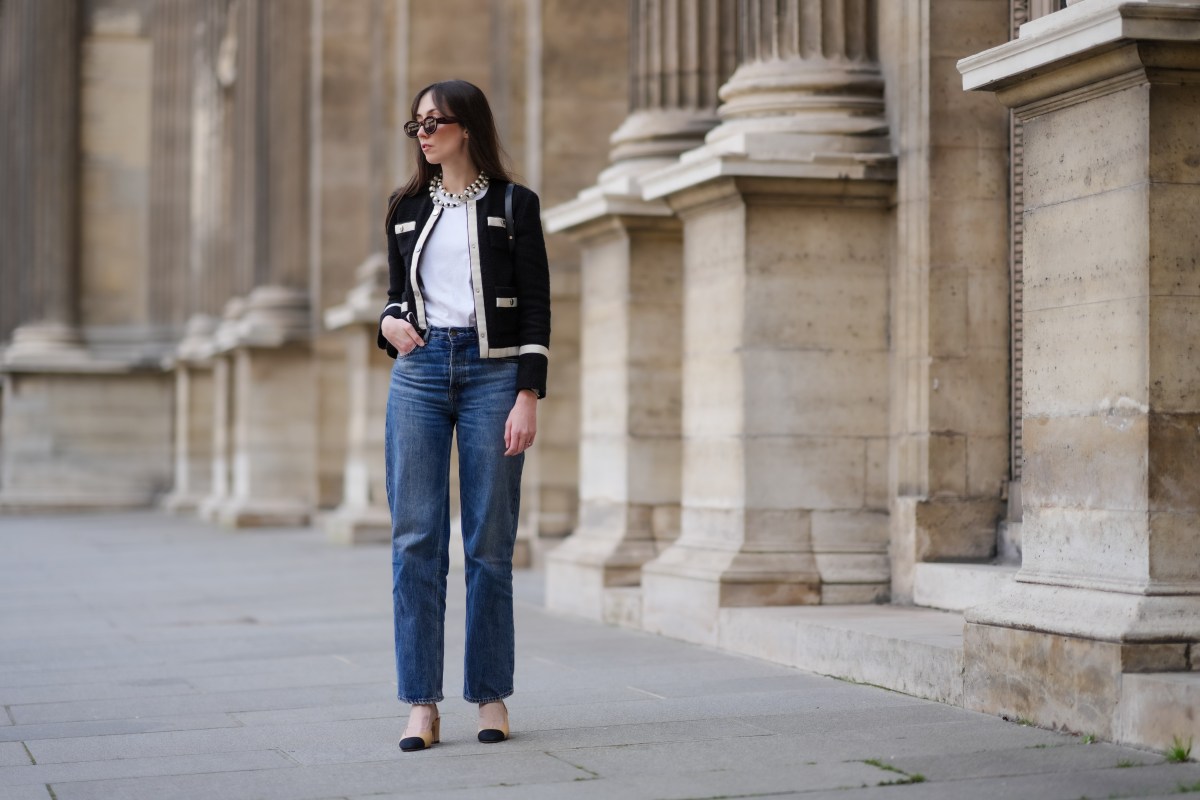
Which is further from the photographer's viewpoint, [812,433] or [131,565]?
[131,565]

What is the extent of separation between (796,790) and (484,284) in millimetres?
1834

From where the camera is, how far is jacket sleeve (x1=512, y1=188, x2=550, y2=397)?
5848 mm

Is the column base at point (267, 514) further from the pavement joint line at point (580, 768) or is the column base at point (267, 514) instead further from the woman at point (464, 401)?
the pavement joint line at point (580, 768)

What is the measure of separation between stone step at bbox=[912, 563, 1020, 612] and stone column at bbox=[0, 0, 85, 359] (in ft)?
71.7

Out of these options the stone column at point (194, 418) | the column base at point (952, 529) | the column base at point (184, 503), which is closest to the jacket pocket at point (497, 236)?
the column base at point (952, 529)

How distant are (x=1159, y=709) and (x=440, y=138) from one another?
2.72 metres

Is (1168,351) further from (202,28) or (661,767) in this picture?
(202,28)

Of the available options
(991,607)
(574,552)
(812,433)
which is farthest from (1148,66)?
(574,552)

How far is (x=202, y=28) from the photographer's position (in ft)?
91.6

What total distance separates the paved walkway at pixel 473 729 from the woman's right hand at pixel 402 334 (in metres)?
1.23

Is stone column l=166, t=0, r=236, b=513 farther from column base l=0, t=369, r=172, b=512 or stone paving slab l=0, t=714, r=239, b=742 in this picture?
stone paving slab l=0, t=714, r=239, b=742

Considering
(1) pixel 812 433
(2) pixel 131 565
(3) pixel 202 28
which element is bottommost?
(2) pixel 131 565

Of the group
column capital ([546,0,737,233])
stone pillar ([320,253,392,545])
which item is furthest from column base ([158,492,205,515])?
column capital ([546,0,737,233])

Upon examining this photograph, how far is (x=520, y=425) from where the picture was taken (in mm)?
5789
